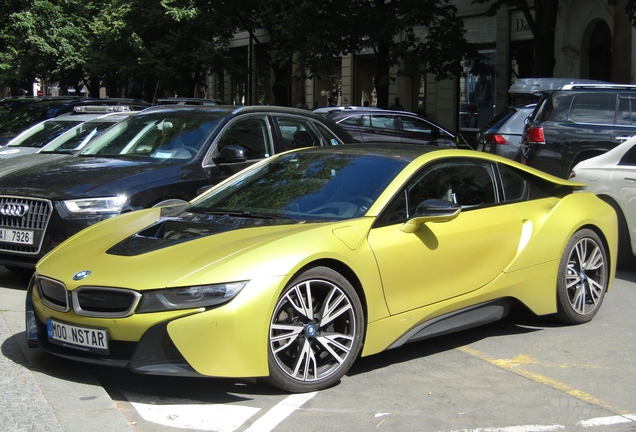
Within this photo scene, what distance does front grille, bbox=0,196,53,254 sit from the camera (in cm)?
736

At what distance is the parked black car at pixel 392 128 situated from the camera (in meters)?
18.5

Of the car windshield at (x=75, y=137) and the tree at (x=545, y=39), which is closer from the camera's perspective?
the car windshield at (x=75, y=137)

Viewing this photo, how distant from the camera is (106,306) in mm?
4684

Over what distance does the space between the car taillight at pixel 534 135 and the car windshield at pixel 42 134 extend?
23.2ft

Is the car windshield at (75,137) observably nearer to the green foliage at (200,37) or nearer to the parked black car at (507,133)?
the parked black car at (507,133)

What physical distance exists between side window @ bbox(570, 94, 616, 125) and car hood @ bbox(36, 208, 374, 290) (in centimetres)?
818

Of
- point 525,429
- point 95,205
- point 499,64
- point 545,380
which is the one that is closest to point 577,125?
point 95,205

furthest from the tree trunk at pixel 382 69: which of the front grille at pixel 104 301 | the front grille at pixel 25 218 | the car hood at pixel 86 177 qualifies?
the front grille at pixel 104 301

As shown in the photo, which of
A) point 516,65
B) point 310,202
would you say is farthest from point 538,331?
point 516,65

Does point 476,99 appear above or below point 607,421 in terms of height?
above

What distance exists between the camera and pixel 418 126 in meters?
19.3

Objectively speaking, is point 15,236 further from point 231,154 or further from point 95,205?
point 231,154

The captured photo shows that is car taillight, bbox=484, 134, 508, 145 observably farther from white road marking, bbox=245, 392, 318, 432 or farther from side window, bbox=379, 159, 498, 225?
white road marking, bbox=245, 392, 318, 432

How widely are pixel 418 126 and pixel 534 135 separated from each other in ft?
22.8
